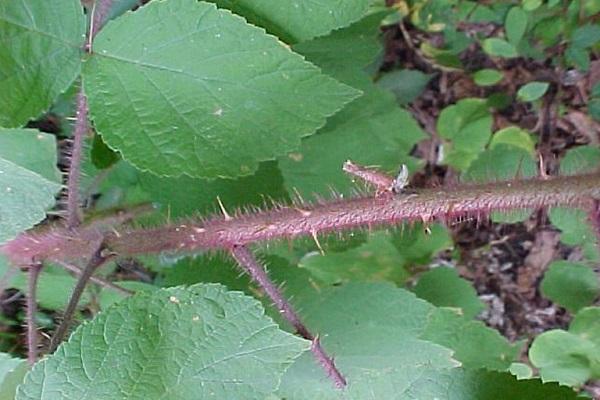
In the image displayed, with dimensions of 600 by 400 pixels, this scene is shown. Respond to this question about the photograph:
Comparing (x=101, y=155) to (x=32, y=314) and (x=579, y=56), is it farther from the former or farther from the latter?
(x=579, y=56)

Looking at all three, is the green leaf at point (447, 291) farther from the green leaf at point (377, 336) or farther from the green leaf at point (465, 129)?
the green leaf at point (465, 129)

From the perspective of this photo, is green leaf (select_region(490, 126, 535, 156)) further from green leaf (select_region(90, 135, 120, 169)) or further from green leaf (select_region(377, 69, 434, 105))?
green leaf (select_region(90, 135, 120, 169))

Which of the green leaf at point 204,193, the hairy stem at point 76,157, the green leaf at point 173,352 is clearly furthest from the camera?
the green leaf at point 204,193

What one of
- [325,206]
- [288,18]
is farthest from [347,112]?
[325,206]

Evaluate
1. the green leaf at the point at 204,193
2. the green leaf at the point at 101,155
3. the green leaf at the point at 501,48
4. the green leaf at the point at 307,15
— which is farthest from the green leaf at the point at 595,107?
the green leaf at the point at 101,155

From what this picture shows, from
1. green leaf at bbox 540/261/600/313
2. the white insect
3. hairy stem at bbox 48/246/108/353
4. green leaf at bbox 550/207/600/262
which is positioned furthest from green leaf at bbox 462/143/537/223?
hairy stem at bbox 48/246/108/353
